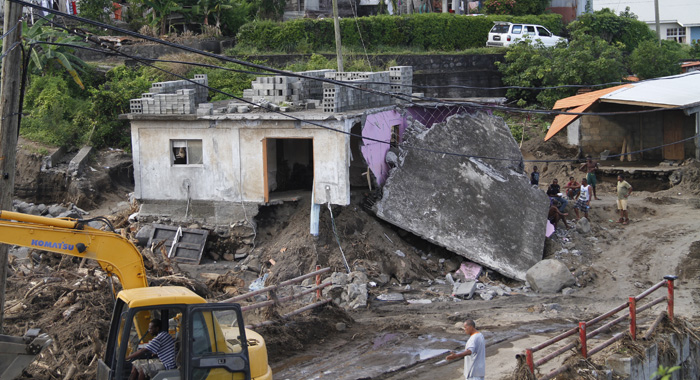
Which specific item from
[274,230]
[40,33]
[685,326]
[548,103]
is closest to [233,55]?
[40,33]

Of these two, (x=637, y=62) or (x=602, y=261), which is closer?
(x=602, y=261)

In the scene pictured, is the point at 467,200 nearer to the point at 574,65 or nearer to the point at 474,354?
the point at 474,354

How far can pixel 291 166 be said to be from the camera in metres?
20.5

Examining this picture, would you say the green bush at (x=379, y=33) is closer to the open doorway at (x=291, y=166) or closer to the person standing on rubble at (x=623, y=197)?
the open doorway at (x=291, y=166)

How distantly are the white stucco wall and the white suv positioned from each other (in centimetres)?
1963

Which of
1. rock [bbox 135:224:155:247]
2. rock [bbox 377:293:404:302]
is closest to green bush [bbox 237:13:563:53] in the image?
rock [bbox 135:224:155:247]

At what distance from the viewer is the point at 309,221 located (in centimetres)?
1764

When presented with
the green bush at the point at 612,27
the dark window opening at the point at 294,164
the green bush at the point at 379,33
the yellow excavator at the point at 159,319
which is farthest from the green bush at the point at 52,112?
the green bush at the point at 612,27

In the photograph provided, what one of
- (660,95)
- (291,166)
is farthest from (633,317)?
(660,95)

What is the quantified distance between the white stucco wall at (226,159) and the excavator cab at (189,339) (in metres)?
8.75

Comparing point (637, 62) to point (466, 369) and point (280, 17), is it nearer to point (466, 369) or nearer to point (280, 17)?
point (280, 17)

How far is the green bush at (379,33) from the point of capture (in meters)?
33.1

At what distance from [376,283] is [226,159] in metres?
4.79

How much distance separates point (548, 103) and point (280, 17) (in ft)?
46.2
